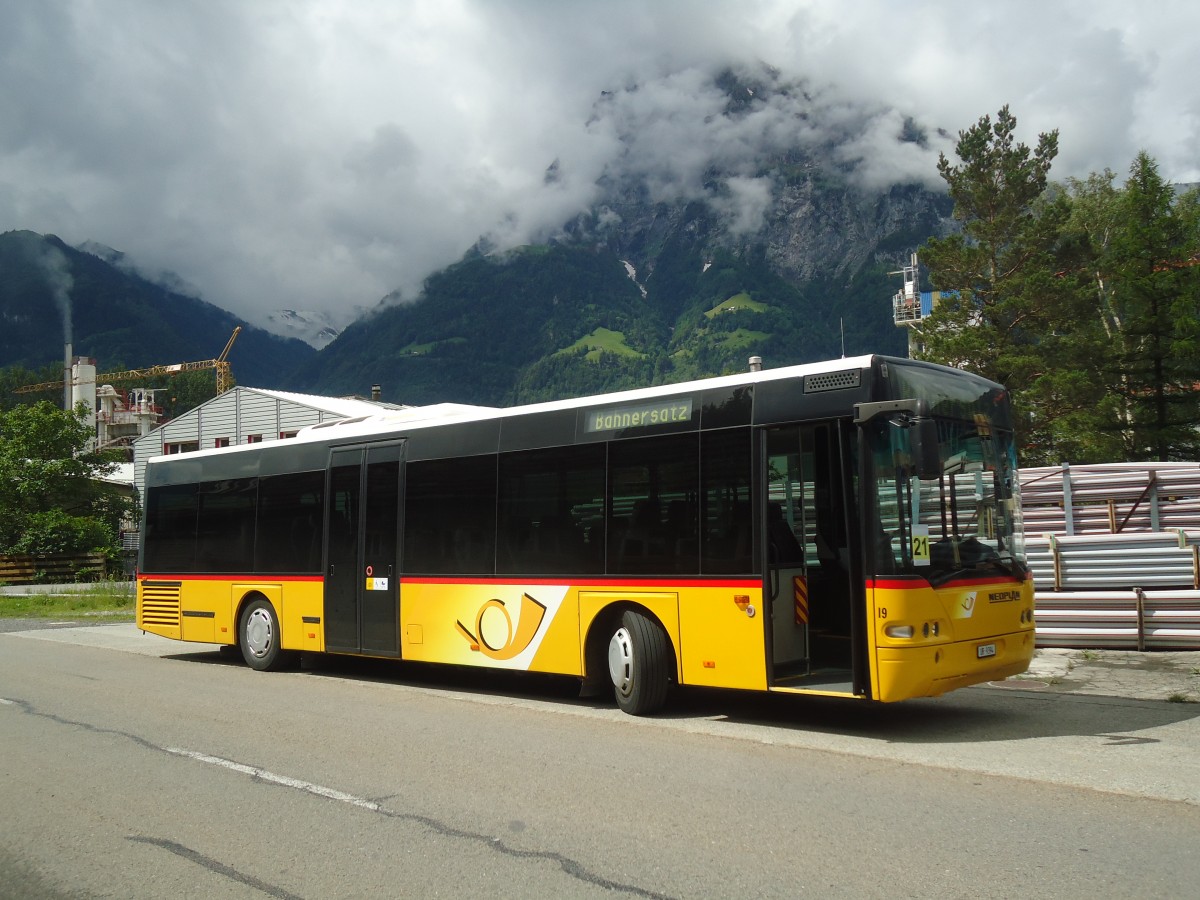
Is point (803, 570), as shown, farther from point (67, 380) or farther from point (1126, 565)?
point (67, 380)

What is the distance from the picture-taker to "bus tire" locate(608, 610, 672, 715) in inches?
347

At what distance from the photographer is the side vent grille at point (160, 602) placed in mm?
14648

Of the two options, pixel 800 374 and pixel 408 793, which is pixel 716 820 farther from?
pixel 800 374

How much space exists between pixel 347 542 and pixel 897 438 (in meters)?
7.06

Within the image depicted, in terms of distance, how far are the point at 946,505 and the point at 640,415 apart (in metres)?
2.87

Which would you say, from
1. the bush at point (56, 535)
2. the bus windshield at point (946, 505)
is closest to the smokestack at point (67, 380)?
the bush at point (56, 535)

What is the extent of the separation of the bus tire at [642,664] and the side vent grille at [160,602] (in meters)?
8.47

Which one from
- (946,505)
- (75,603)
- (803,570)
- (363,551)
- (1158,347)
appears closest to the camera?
(946,505)

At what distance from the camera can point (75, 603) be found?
28391 mm

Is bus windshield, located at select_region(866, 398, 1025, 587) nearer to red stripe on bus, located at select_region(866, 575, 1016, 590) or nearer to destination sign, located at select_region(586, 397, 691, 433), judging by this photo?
red stripe on bus, located at select_region(866, 575, 1016, 590)

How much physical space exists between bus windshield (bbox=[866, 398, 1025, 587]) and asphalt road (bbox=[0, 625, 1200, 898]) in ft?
4.51

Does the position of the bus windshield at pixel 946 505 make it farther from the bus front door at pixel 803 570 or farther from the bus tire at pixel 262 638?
the bus tire at pixel 262 638

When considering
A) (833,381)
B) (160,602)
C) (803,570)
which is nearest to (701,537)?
(803,570)

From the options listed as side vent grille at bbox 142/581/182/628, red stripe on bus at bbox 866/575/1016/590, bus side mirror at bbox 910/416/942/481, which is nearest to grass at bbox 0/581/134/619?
side vent grille at bbox 142/581/182/628
